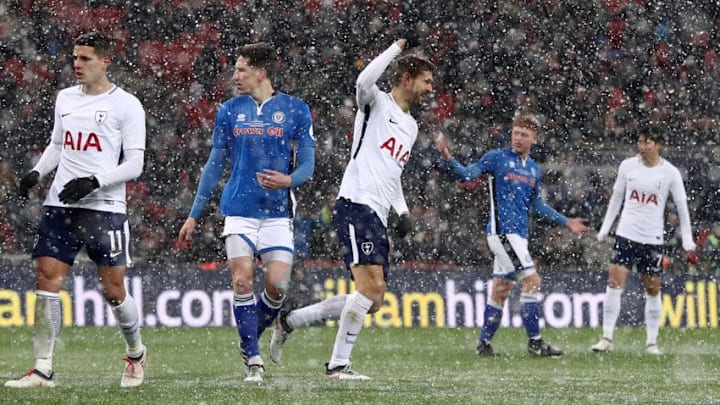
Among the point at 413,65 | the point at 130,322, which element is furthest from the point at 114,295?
the point at 413,65

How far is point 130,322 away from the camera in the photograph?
7.69m

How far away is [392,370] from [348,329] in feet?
6.01

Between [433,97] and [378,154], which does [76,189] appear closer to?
[378,154]

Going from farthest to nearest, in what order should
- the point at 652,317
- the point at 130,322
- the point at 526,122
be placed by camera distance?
the point at 652,317, the point at 526,122, the point at 130,322

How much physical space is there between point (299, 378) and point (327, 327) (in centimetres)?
662

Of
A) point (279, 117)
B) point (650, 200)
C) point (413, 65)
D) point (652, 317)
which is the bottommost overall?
point (652, 317)

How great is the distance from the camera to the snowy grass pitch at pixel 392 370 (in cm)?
701

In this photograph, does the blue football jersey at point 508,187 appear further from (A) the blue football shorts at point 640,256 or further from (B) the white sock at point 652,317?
(B) the white sock at point 652,317

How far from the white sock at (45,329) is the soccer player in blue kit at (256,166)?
3.11ft

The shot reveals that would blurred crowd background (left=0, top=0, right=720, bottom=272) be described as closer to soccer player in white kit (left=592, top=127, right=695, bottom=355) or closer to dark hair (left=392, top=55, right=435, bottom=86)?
soccer player in white kit (left=592, top=127, right=695, bottom=355)

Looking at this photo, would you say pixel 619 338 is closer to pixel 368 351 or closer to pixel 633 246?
pixel 633 246

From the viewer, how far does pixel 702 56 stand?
62.1ft

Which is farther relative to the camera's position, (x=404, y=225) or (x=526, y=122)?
(x=526, y=122)

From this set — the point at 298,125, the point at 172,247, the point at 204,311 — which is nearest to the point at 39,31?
the point at 172,247
